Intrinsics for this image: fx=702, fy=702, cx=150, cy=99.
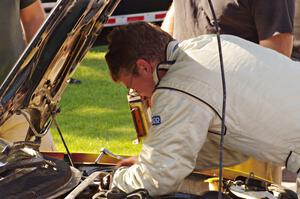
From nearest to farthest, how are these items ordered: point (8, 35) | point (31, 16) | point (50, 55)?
1. point (50, 55)
2. point (8, 35)
3. point (31, 16)

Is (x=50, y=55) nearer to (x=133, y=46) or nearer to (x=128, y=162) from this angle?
(x=133, y=46)

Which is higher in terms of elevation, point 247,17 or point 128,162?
point 247,17

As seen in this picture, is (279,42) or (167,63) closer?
(167,63)

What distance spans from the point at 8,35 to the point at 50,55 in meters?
1.07

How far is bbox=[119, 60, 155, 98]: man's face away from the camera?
86.7 inches

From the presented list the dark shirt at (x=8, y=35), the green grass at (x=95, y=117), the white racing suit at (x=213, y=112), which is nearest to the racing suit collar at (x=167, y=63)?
the white racing suit at (x=213, y=112)

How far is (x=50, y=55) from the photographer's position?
6.77ft

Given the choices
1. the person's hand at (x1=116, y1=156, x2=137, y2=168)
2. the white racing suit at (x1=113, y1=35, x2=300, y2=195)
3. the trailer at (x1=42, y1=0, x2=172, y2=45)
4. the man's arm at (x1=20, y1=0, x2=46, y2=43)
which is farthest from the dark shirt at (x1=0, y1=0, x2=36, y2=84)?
the trailer at (x1=42, y1=0, x2=172, y2=45)

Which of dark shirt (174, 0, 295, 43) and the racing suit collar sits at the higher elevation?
the racing suit collar

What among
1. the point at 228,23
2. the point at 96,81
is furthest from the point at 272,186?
the point at 96,81

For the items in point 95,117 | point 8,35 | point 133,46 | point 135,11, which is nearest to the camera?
point 133,46

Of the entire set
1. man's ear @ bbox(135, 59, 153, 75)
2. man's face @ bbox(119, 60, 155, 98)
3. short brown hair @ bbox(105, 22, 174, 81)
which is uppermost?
short brown hair @ bbox(105, 22, 174, 81)

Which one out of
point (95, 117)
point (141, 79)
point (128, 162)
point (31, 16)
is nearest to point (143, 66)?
point (141, 79)

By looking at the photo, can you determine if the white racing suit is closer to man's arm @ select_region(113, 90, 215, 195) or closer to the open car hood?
man's arm @ select_region(113, 90, 215, 195)
